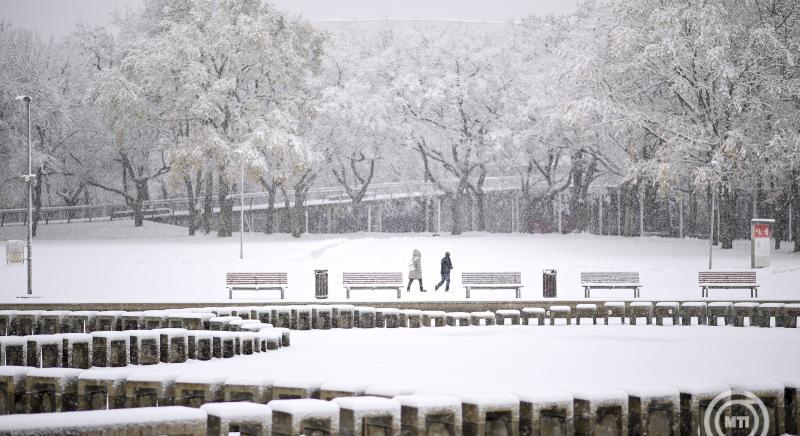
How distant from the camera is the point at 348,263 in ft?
145

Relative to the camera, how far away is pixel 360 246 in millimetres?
49000

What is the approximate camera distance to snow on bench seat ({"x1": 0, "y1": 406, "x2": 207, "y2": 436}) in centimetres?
661

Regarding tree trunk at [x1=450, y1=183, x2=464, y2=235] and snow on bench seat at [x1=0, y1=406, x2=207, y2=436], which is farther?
tree trunk at [x1=450, y1=183, x2=464, y2=235]

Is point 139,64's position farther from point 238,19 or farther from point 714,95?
point 714,95

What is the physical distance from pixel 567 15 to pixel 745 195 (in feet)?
58.5

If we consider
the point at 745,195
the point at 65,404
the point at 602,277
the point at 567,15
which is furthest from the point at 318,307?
the point at 745,195

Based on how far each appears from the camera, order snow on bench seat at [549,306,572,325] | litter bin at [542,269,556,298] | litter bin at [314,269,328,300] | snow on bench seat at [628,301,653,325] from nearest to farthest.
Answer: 1. snow on bench seat at [549,306,572,325]
2. snow on bench seat at [628,301,653,325]
3. litter bin at [314,269,328,300]
4. litter bin at [542,269,556,298]

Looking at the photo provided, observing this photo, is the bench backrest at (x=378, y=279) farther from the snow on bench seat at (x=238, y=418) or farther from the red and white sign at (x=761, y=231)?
the snow on bench seat at (x=238, y=418)

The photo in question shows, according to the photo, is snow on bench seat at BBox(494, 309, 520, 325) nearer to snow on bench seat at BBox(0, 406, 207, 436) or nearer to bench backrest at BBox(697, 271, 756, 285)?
bench backrest at BBox(697, 271, 756, 285)

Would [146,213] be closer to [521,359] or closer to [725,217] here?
[725,217]

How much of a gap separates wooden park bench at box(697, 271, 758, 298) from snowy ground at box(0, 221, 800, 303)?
1.92 ft

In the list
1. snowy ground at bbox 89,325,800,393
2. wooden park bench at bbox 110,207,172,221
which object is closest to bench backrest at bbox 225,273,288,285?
snowy ground at bbox 89,325,800,393

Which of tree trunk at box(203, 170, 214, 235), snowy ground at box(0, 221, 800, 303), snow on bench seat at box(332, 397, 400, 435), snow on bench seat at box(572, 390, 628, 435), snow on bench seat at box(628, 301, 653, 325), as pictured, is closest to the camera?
snow on bench seat at box(332, 397, 400, 435)

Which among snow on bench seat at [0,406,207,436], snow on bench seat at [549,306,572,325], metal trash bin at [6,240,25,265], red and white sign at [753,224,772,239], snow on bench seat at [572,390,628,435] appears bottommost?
snow on bench seat at [549,306,572,325]
